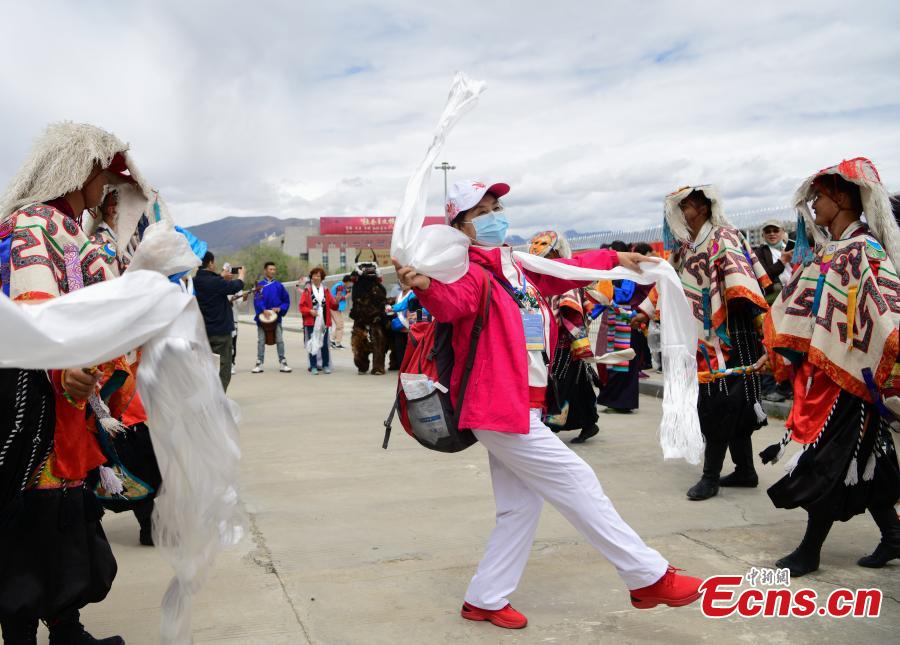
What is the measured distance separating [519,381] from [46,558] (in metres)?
1.83

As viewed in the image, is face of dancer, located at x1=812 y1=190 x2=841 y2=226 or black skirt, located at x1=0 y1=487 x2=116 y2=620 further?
face of dancer, located at x1=812 y1=190 x2=841 y2=226

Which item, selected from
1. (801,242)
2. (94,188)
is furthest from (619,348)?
(94,188)

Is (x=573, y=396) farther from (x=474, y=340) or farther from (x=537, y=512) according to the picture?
(x=474, y=340)

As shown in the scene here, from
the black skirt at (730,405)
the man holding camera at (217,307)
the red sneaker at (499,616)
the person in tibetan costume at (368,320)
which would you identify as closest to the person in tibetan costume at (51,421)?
the red sneaker at (499,616)

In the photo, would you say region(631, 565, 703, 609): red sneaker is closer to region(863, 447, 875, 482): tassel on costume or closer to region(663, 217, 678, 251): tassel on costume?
region(863, 447, 875, 482): tassel on costume

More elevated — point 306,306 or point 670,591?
point 306,306

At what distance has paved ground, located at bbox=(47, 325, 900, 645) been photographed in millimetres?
3562

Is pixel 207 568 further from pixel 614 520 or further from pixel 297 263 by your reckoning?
pixel 297 263

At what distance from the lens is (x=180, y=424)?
101 inches

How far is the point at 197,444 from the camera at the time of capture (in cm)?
259

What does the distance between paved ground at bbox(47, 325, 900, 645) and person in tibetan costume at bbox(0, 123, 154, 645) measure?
2.85ft

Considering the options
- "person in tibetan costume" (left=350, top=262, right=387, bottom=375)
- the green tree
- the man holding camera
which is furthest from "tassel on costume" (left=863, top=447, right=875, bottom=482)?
the green tree

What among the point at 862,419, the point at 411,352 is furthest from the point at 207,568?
the point at 862,419

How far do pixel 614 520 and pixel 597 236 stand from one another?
53.2 ft
